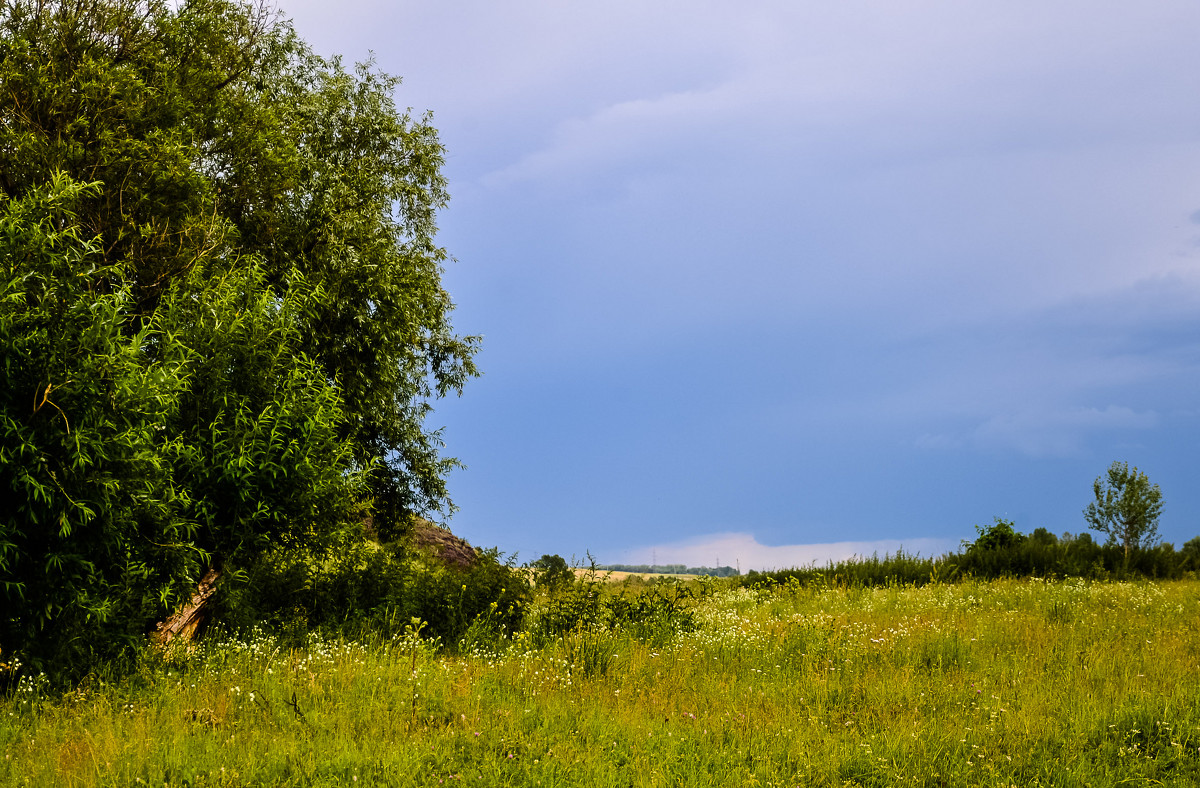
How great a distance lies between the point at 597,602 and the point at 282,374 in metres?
6.20

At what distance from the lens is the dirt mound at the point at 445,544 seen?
28047 mm

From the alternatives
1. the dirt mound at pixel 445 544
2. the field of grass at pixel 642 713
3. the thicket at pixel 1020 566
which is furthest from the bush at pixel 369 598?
the dirt mound at pixel 445 544

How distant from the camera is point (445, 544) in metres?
29.8

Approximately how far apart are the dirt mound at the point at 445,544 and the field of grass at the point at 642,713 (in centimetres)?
1724

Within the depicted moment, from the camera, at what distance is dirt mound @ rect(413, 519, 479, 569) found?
28.0 m

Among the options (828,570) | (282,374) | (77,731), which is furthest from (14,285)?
(828,570)

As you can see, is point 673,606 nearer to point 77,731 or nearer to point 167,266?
point 77,731

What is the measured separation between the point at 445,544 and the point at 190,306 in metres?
18.9

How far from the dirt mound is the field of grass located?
17245 mm

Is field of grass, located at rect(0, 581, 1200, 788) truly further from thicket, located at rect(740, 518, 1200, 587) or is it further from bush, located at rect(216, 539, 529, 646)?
thicket, located at rect(740, 518, 1200, 587)

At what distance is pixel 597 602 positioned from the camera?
1227 centimetres

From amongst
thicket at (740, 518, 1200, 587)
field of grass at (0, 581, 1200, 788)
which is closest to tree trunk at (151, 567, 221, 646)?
field of grass at (0, 581, 1200, 788)

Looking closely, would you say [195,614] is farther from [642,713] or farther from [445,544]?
[445,544]

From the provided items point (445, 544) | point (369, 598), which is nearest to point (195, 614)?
point (369, 598)
